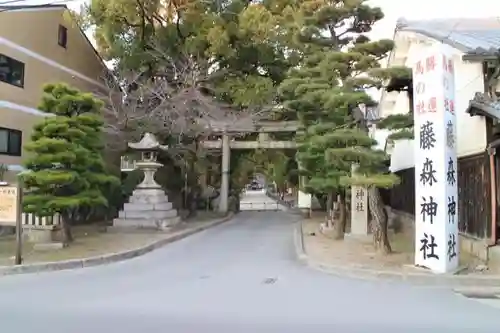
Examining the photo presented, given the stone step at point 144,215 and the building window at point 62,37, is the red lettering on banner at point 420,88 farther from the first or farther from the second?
the building window at point 62,37

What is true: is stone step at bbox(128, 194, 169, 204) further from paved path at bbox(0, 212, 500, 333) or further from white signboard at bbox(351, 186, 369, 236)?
paved path at bbox(0, 212, 500, 333)

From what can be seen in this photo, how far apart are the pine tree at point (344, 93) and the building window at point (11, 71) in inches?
413

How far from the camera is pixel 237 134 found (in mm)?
31469

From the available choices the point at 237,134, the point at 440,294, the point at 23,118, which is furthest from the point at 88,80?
the point at 440,294

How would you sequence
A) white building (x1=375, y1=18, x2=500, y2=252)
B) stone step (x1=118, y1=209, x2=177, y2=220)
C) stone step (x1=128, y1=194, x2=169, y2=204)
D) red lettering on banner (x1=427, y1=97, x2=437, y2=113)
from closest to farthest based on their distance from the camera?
red lettering on banner (x1=427, y1=97, x2=437, y2=113) → white building (x1=375, y1=18, x2=500, y2=252) → stone step (x1=118, y1=209, x2=177, y2=220) → stone step (x1=128, y1=194, x2=169, y2=204)

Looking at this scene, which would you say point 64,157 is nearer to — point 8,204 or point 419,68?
point 8,204

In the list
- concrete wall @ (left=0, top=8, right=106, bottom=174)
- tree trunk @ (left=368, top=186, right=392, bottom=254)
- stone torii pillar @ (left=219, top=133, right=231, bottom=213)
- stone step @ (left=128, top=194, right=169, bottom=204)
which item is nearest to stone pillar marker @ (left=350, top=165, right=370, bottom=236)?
tree trunk @ (left=368, top=186, right=392, bottom=254)

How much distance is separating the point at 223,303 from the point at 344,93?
20.8ft

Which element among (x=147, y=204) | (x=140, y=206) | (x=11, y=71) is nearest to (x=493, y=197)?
(x=147, y=204)

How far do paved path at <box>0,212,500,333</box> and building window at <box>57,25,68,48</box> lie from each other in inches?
581

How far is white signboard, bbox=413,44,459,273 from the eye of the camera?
10234 mm

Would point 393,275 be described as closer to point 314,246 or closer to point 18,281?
point 314,246

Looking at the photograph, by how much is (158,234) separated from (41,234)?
430 centimetres

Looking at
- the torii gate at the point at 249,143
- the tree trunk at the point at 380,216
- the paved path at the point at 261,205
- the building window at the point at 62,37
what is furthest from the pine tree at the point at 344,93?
the paved path at the point at 261,205
